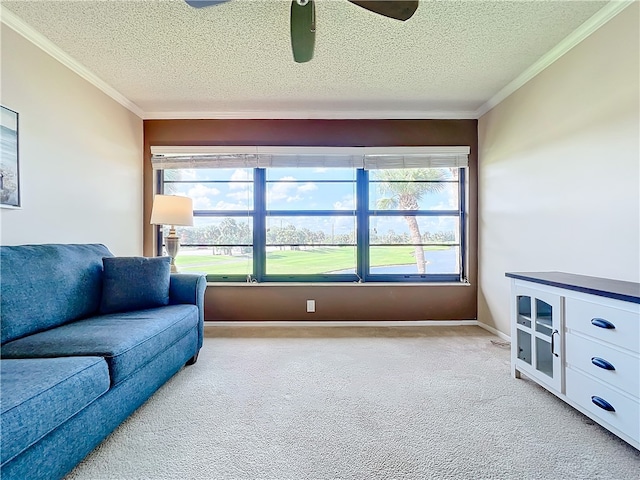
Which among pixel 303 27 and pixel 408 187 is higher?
pixel 303 27

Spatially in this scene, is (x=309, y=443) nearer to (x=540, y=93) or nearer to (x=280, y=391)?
(x=280, y=391)

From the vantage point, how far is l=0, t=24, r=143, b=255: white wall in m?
2.05

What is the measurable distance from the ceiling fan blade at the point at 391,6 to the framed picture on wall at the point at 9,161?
7.42 ft

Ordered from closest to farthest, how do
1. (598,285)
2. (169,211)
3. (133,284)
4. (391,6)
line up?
(391,6) < (598,285) < (133,284) < (169,211)

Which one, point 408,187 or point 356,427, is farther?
point 408,187

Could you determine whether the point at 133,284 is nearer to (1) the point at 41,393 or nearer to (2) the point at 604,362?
(1) the point at 41,393

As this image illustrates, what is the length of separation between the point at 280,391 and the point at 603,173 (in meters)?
2.53

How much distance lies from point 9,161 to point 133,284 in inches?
43.1

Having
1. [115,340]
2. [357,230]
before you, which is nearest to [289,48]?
[357,230]

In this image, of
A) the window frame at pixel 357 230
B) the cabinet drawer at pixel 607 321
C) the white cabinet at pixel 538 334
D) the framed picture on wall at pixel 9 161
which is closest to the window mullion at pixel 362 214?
the window frame at pixel 357 230

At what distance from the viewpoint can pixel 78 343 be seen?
1.50 m

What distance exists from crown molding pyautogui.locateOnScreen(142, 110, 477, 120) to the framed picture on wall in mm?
1562

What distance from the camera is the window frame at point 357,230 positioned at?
3.52 meters

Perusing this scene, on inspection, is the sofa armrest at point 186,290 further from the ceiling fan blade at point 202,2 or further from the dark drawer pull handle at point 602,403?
the dark drawer pull handle at point 602,403
